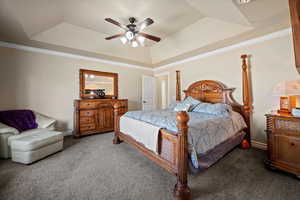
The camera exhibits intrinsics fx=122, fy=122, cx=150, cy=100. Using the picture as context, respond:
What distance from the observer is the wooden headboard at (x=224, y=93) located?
2758 millimetres

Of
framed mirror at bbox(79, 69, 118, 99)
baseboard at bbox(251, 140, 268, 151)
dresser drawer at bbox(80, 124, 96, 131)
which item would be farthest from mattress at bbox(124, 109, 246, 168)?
framed mirror at bbox(79, 69, 118, 99)

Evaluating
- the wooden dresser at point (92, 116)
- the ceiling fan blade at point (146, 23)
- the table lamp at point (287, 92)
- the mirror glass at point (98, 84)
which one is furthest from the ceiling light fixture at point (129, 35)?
the table lamp at point (287, 92)

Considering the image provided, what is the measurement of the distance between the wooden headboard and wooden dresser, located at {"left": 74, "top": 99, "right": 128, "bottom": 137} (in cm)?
266

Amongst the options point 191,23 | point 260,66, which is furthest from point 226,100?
point 191,23

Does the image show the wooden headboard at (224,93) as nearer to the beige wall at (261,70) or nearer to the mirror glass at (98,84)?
the beige wall at (261,70)

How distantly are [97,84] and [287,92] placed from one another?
179 inches

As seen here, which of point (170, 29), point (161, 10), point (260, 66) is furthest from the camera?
point (170, 29)

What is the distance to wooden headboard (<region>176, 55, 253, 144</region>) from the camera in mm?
2758

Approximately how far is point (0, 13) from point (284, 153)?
4.85 meters

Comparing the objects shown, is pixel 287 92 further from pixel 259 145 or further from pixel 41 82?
pixel 41 82

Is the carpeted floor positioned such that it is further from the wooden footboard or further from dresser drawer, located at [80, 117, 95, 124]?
dresser drawer, located at [80, 117, 95, 124]

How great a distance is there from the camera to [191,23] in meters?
3.04

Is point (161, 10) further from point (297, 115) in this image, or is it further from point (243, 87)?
point (297, 115)

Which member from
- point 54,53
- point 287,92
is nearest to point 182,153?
point 287,92
